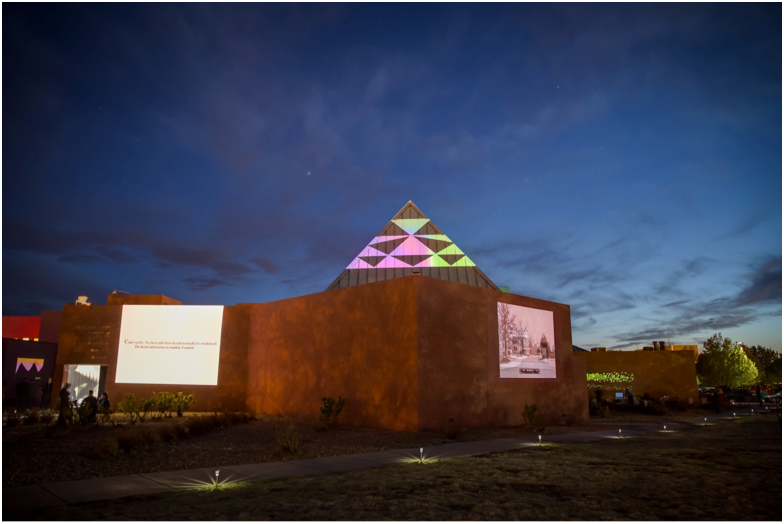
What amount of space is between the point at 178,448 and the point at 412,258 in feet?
92.2

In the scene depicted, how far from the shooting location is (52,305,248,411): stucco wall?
24.6m

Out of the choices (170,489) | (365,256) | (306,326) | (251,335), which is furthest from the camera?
(365,256)

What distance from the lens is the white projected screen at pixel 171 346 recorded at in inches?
981

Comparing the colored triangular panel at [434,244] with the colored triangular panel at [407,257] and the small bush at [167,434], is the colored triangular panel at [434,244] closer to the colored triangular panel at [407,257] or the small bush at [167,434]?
the colored triangular panel at [407,257]

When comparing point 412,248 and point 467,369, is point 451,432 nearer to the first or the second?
point 467,369

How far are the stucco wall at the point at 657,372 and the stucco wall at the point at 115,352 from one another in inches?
946

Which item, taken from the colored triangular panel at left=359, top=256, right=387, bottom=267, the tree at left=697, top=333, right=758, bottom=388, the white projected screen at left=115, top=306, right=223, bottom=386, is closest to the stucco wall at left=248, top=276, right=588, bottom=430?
the white projected screen at left=115, top=306, right=223, bottom=386

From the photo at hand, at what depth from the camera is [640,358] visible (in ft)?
123

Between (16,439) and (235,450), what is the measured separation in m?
5.50

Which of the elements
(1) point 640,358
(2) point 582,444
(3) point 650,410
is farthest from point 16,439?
(1) point 640,358

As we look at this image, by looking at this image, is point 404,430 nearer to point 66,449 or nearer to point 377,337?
point 377,337

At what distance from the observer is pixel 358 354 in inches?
712

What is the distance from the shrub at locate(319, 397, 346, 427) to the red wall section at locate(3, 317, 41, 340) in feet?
129

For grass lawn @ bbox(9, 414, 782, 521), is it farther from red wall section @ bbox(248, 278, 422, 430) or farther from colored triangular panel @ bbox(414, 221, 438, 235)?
colored triangular panel @ bbox(414, 221, 438, 235)
